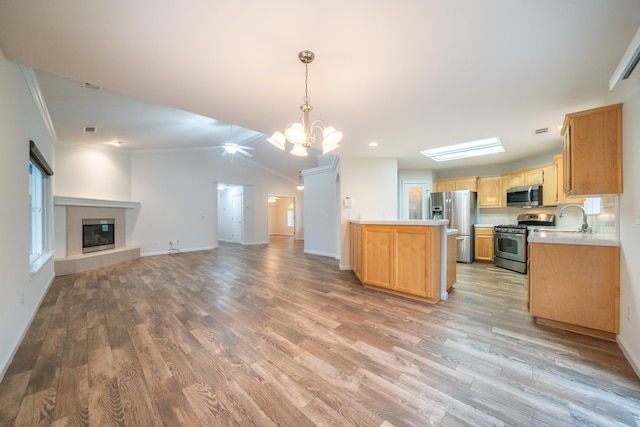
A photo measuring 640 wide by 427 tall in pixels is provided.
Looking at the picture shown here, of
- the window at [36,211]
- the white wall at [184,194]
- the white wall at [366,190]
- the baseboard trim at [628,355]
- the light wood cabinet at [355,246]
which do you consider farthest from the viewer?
the white wall at [184,194]

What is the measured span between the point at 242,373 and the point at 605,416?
Answer: 2217 millimetres

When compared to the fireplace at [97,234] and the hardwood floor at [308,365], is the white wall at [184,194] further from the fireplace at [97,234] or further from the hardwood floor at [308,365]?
the hardwood floor at [308,365]

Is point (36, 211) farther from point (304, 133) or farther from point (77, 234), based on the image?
point (304, 133)

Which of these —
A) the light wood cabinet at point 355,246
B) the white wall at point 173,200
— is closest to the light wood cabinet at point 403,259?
the light wood cabinet at point 355,246

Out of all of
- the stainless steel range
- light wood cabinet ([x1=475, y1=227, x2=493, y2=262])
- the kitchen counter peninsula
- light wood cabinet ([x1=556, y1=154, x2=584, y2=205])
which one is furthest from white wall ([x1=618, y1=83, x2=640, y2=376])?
light wood cabinet ([x1=475, y1=227, x2=493, y2=262])

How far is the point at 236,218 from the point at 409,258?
25.4ft

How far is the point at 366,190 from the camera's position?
5.07 m

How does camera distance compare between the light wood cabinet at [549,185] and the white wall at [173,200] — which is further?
the white wall at [173,200]

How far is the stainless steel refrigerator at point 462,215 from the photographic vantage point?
18.1ft

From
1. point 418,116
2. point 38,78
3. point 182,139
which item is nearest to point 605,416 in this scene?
point 418,116

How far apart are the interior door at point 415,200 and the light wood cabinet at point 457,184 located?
A: 32 cm

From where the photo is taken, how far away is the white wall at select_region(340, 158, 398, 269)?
16.5ft

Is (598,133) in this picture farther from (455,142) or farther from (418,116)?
(455,142)

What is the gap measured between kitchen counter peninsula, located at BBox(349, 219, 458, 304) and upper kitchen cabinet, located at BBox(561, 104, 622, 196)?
1.35 m
